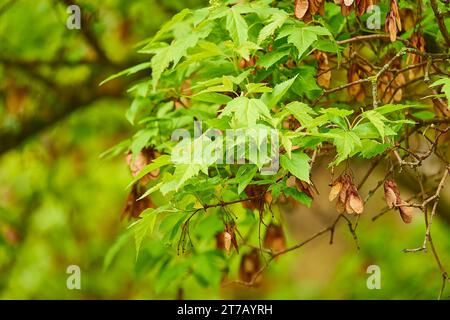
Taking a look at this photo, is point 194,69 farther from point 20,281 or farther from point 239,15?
point 20,281

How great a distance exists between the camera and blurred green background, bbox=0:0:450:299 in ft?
16.5

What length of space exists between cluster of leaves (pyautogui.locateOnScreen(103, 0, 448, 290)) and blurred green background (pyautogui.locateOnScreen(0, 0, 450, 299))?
85 centimetres

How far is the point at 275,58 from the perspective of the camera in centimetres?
265

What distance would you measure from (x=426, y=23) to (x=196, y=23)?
103 cm

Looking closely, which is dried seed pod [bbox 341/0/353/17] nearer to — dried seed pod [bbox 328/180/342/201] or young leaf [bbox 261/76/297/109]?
young leaf [bbox 261/76/297/109]

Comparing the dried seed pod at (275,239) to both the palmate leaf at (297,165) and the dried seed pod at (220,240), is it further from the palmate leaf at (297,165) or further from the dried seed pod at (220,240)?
the palmate leaf at (297,165)

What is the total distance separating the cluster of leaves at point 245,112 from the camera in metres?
2.33

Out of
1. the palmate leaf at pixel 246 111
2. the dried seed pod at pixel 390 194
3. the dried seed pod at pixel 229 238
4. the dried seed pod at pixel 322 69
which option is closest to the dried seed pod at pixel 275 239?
the dried seed pod at pixel 322 69

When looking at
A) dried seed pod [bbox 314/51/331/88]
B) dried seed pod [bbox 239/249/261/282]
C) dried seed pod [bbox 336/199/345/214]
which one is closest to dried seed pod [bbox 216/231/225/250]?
dried seed pod [bbox 239/249/261/282]

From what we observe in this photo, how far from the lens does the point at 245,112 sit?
2.28m

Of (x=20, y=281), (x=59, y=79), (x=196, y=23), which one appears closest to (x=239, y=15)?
(x=196, y=23)

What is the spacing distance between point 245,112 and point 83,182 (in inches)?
217

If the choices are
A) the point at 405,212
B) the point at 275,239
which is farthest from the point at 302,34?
the point at 275,239

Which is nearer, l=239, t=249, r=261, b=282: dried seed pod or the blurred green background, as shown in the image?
l=239, t=249, r=261, b=282: dried seed pod
